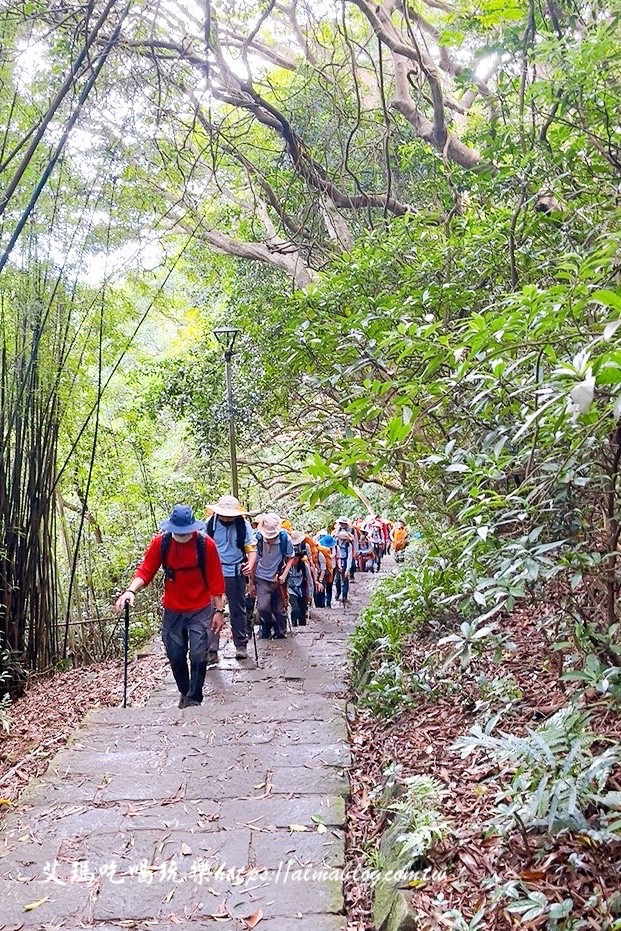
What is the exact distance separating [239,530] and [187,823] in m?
3.17

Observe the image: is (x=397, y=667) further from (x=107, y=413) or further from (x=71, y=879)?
(x=107, y=413)

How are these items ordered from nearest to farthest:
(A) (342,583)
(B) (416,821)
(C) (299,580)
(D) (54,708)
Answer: (B) (416,821), (D) (54,708), (C) (299,580), (A) (342,583)

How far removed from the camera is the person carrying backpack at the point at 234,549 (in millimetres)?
6227

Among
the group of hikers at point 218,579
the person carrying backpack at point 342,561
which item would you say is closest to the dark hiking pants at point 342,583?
the person carrying backpack at point 342,561

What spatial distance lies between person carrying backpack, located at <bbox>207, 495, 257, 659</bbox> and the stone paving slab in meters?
1.39

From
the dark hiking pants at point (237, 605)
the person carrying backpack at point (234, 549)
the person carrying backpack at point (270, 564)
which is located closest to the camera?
the person carrying backpack at point (234, 549)

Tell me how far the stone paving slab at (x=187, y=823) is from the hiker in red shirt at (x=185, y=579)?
473 mm

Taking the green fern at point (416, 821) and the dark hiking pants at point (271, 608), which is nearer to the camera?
the green fern at point (416, 821)

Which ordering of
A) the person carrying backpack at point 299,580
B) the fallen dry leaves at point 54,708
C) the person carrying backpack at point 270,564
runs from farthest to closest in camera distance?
the person carrying backpack at point 299,580 < the person carrying backpack at point 270,564 < the fallen dry leaves at point 54,708

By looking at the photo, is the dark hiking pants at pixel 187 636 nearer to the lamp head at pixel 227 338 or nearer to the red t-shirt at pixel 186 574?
the red t-shirt at pixel 186 574

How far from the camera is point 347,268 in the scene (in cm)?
560

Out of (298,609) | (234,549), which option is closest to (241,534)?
(234,549)

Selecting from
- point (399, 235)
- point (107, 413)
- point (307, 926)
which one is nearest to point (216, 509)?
point (399, 235)

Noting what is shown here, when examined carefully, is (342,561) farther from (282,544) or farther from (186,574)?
(186,574)
